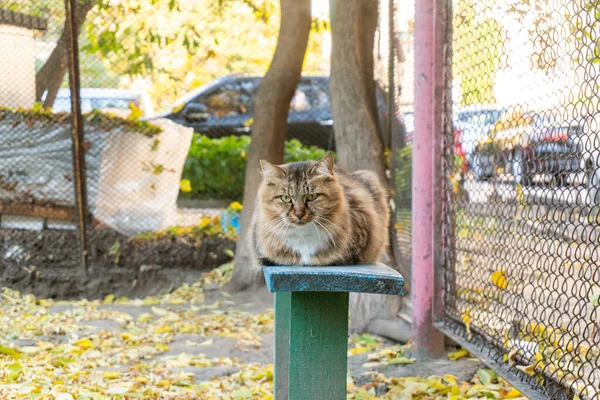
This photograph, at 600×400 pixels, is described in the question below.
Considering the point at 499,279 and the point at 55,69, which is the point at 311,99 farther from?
the point at 499,279

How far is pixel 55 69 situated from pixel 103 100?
4.09 ft

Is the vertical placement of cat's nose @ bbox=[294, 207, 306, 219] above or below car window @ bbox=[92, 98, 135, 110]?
below

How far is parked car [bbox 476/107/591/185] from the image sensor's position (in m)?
2.58

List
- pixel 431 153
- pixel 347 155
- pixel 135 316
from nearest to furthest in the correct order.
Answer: pixel 431 153, pixel 347 155, pixel 135 316

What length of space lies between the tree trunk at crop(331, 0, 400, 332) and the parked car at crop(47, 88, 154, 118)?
3083 millimetres

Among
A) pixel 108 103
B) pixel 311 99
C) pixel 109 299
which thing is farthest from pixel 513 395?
pixel 311 99

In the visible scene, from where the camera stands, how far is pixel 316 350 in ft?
7.78

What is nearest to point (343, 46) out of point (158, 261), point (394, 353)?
point (394, 353)

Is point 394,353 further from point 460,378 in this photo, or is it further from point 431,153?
point 431,153

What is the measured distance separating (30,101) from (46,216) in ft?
3.85

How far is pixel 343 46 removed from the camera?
4.96 metres

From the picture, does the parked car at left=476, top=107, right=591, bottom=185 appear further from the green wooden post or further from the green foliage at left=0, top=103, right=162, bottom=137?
the green foliage at left=0, top=103, right=162, bottom=137

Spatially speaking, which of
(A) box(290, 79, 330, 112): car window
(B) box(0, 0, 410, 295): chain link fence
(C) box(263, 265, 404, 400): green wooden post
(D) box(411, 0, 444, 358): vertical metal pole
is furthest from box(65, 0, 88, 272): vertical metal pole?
(A) box(290, 79, 330, 112): car window

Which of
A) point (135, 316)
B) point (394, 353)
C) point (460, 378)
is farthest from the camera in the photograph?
point (135, 316)
